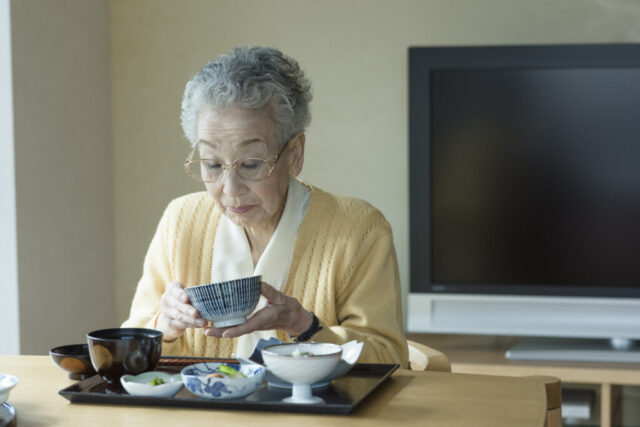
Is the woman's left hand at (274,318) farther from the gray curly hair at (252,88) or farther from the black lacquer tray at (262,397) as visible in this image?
the gray curly hair at (252,88)

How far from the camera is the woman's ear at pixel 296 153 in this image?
1733 mm

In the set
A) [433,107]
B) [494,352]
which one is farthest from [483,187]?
[494,352]

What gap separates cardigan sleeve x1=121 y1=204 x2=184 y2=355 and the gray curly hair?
0.24 meters

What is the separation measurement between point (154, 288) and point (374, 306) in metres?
0.45

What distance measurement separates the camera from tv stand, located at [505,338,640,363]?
104 inches

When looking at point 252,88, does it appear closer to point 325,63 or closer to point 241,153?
point 241,153

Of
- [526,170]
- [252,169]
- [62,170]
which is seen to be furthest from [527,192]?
[62,170]

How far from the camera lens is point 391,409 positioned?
1118 mm

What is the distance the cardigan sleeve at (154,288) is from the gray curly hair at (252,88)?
0.79 ft

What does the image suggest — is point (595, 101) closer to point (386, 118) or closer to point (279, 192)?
point (386, 118)

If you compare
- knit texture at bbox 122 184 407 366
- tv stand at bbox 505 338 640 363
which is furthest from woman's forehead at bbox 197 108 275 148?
tv stand at bbox 505 338 640 363

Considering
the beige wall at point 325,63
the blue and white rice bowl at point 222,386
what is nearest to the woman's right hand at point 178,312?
the blue and white rice bowl at point 222,386

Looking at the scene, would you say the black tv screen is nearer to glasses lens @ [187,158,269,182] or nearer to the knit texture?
the knit texture

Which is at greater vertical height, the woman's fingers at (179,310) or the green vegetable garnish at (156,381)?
the woman's fingers at (179,310)
